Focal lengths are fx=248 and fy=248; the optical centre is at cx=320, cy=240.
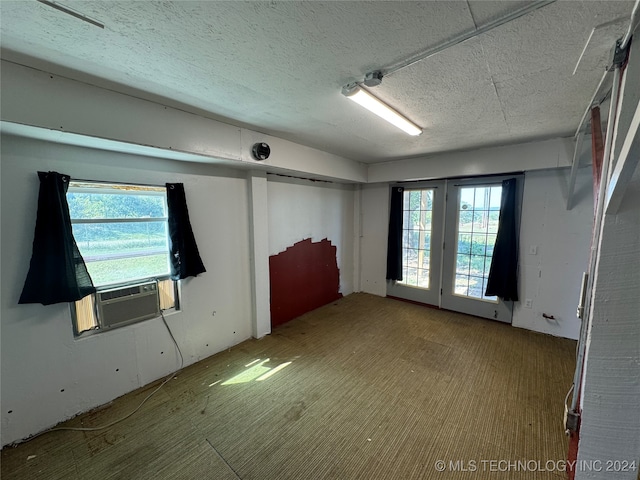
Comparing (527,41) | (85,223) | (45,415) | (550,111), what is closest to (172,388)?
(45,415)

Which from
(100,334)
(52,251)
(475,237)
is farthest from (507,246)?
(52,251)

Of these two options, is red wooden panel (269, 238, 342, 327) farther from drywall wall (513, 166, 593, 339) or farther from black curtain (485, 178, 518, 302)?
drywall wall (513, 166, 593, 339)

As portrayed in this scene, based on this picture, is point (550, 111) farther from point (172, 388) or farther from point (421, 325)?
point (172, 388)

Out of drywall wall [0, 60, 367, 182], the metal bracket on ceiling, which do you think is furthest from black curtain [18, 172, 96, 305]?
the metal bracket on ceiling

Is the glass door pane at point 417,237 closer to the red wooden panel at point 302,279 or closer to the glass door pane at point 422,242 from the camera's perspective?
the glass door pane at point 422,242

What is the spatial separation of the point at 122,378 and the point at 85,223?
4.72ft

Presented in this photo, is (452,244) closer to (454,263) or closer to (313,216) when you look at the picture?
(454,263)

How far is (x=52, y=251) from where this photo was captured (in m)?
1.85

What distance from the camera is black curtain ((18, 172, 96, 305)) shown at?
5.89 feet

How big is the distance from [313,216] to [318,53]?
2.92 meters

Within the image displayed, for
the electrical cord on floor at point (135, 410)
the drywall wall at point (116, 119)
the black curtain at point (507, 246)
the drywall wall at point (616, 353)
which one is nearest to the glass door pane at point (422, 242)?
the black curtain at point (507, 246)

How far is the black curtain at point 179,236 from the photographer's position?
2.52m

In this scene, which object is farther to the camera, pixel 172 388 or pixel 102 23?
pixel 172 388

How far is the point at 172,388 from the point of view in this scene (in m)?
2.41
